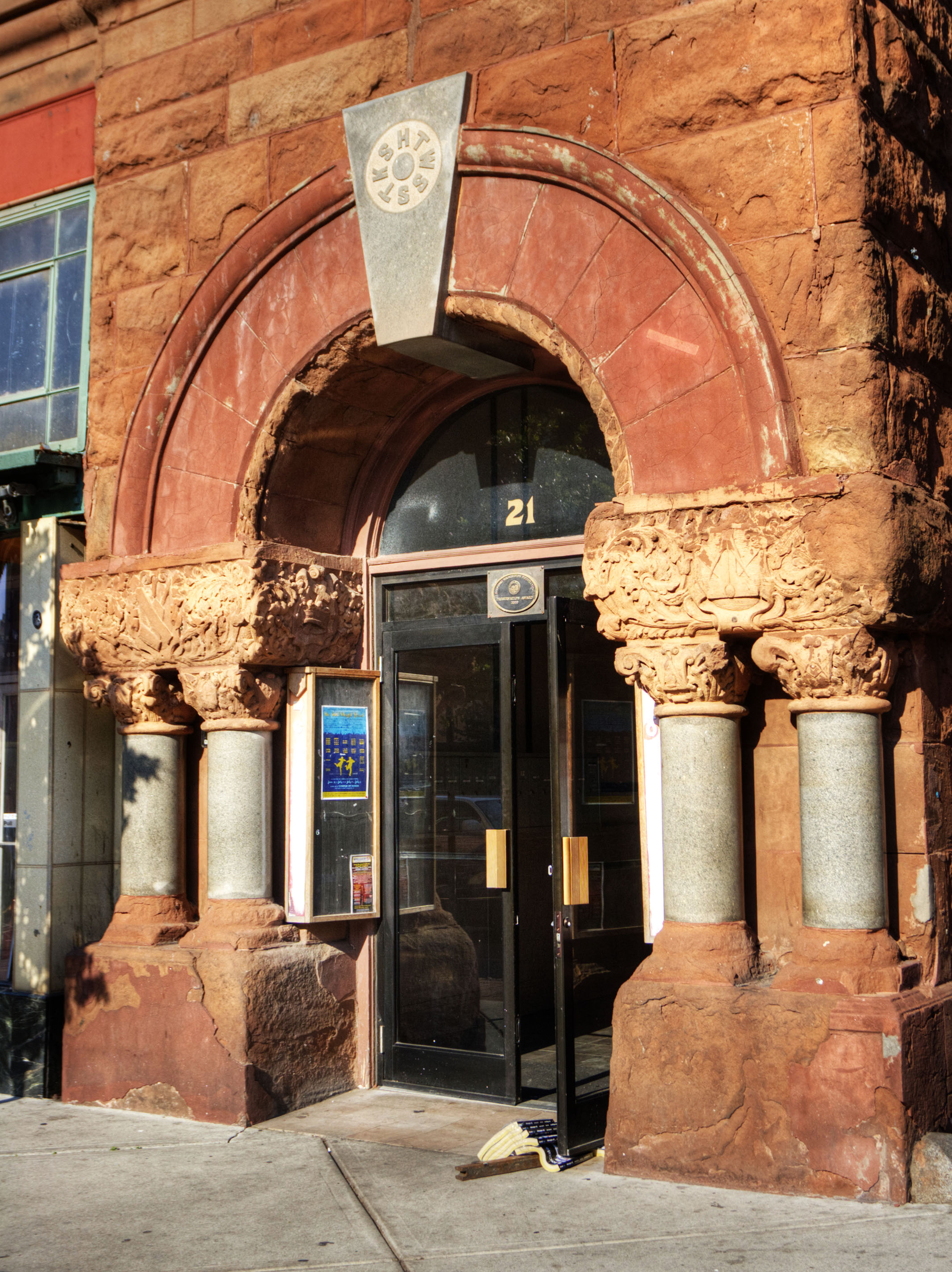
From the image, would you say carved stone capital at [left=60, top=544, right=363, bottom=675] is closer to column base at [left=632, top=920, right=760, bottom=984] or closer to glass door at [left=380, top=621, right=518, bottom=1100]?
glass door at [left=380, top=621, right=518, bottom=1100]

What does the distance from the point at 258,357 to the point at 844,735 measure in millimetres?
3956

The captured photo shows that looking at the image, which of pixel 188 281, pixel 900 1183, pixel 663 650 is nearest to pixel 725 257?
pixel 663 650

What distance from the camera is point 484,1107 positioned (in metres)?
7.39

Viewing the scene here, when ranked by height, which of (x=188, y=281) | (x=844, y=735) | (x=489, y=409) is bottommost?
(x=844, y=735)

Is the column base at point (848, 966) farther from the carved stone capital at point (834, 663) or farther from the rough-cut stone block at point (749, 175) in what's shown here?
the rough-cut stone block at point (749, 175)

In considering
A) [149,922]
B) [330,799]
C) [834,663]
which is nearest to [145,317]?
[330,799]

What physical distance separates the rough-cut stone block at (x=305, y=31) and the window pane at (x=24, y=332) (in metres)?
2.28

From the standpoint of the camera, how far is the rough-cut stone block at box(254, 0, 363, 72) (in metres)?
7.52

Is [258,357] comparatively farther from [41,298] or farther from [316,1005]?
[316,1005]

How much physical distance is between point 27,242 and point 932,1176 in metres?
7.89

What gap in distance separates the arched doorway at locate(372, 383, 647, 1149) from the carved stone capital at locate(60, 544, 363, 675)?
40 centimetres

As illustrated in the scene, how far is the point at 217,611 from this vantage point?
24.5 ft

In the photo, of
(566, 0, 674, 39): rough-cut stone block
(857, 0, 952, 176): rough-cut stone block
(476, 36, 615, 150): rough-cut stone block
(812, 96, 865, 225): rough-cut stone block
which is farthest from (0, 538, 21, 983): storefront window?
(857, 0, 952, 176): rough-cut stone block

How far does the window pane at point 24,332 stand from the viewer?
29.7 feet
